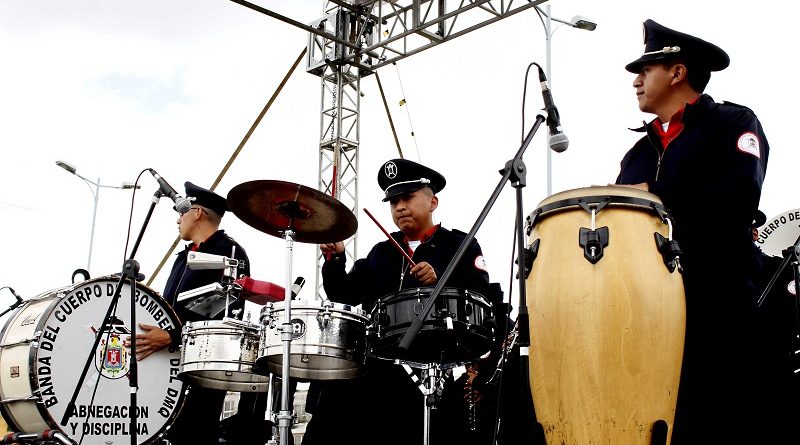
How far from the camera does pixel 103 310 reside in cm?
517

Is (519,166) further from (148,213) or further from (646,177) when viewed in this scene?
(148,213)

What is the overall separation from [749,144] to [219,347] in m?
3.19

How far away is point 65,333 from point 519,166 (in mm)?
3224

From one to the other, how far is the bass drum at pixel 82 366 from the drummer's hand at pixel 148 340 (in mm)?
48

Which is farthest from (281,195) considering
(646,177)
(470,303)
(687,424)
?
(687,424)

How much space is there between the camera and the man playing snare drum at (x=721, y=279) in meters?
3.35

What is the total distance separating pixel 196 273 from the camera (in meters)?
6.20

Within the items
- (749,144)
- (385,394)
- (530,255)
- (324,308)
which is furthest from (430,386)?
(749,144)

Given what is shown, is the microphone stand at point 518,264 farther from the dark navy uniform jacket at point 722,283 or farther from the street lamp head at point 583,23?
the street lamp head at point 583,23

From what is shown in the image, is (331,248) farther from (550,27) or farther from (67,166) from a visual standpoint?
(67,166)

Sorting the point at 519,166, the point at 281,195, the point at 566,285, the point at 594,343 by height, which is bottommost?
the point at 594,343

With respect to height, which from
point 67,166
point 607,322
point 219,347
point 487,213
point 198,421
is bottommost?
point 198,421

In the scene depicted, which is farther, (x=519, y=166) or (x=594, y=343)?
(x=519, y=166)

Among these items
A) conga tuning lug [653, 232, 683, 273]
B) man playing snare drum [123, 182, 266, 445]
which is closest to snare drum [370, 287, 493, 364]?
conga tuning lug [653, 232, 683, 273]
